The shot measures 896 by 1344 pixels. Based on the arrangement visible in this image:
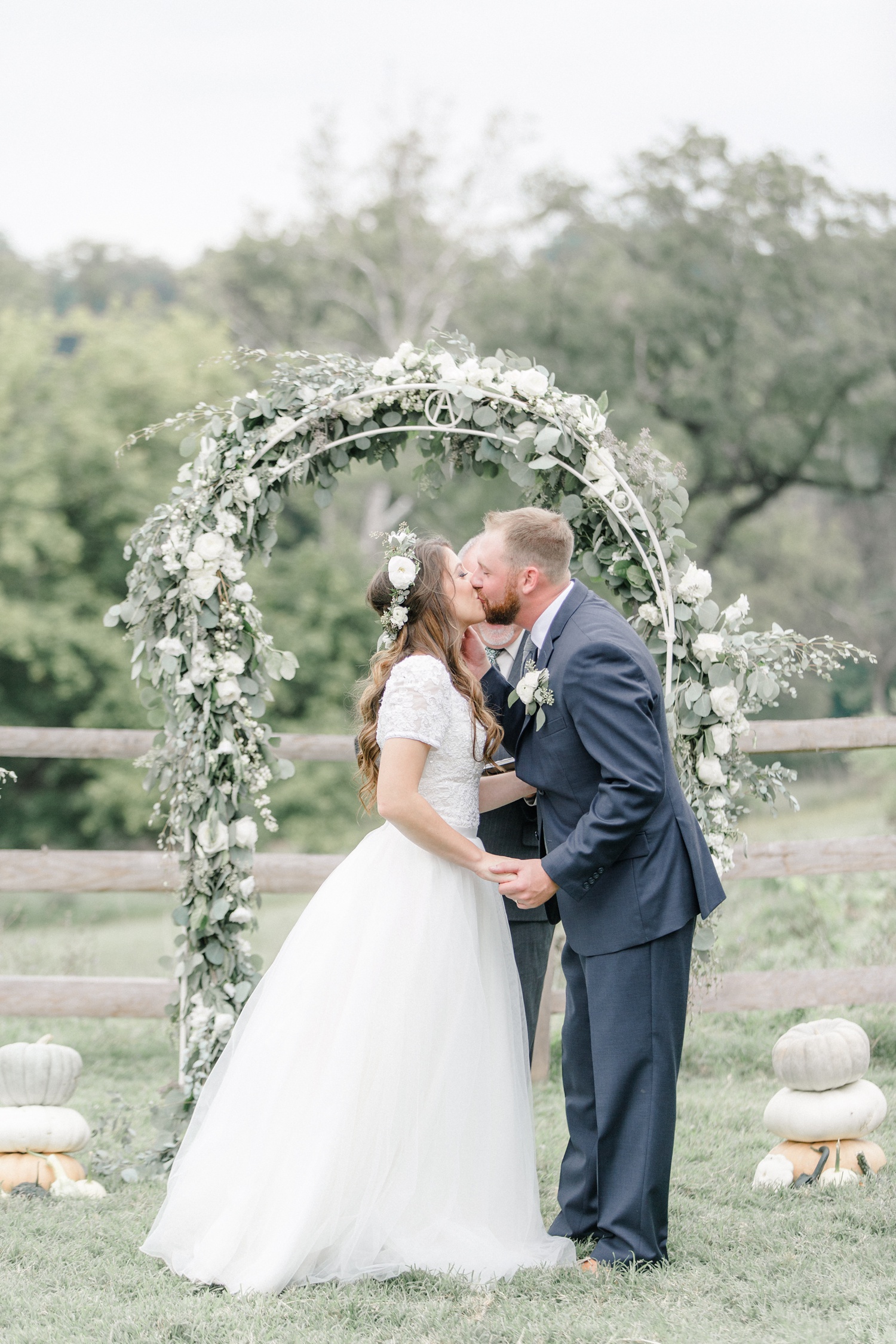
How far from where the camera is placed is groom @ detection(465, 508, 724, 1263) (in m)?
3.24

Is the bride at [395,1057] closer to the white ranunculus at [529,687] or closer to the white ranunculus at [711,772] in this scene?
the white ranunculus at [529,687]

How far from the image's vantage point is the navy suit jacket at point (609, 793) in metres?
3.22

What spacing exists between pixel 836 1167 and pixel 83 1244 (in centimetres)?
250

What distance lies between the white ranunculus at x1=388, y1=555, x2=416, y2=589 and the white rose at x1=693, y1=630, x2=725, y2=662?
3.67 ft

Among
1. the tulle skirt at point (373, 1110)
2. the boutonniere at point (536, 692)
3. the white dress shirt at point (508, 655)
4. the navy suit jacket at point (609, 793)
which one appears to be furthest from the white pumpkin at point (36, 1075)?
the boutonniere at point (536, 692)

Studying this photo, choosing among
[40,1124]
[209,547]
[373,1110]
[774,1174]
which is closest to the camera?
[373,1110]

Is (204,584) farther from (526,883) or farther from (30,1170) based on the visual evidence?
(30,1170)

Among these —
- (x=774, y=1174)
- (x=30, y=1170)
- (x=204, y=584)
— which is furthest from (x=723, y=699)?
(x=30, y=1170)

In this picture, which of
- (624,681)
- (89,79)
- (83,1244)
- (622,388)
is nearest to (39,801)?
(622,388)

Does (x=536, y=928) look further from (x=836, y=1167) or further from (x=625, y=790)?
(x=836, y=1167)

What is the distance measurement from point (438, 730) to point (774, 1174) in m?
2.01

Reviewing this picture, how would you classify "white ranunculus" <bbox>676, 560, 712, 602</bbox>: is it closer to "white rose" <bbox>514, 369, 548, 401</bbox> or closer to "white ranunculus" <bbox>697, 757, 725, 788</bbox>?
"white ranunculus" <bbox>697, 757, 725, 788</bbox>

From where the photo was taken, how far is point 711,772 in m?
4.10

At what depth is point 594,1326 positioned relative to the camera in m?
2.94
